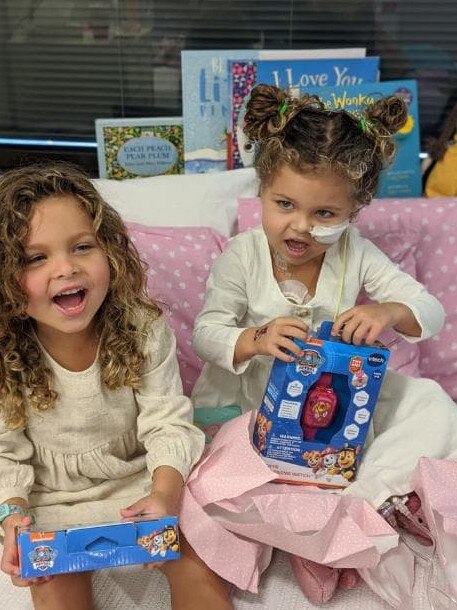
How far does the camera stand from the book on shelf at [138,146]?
1.65 m

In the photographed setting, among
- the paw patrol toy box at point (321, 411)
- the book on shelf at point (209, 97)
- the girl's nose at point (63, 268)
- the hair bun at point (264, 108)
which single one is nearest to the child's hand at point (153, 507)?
the paw patrol toy box at point (321, 411)

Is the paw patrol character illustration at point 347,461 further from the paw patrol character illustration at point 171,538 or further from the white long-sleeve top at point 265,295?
the paw patrol character illustration at point 171,538

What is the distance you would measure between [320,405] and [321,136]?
437 mm

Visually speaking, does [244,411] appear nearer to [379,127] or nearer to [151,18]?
[379,127]

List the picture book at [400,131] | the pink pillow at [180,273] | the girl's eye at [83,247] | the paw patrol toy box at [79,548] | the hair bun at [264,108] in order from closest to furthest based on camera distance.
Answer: the paw patrol toy box at [79,548] → the girl's eye at [83,247] → the hair bun at [264,108] → the pink pillow at [180,273] → the picture book at [400,131]

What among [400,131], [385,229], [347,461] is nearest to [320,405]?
[347,461]

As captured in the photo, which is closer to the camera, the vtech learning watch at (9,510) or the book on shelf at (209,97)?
the vtech learning watch at (9,510)

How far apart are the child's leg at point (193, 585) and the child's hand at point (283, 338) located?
314 mm

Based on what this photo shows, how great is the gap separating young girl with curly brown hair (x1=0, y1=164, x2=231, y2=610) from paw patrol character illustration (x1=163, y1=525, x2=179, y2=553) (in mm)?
70

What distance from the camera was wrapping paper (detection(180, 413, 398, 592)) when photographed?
1012 millimetres

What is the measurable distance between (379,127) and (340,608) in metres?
0.77

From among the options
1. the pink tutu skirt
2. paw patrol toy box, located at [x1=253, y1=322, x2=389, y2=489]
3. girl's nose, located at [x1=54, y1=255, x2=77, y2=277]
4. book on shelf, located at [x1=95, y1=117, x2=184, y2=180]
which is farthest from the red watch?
book on shelf, located at [x1=95, y1=117, x2=184, y2=180]

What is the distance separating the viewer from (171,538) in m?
0.89

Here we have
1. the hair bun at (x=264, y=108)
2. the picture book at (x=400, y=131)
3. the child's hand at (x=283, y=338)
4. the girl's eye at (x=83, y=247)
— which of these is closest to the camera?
the girl's eye at (x=83, y=247)
